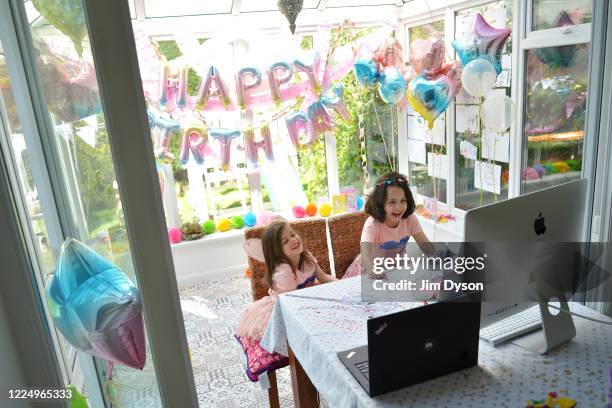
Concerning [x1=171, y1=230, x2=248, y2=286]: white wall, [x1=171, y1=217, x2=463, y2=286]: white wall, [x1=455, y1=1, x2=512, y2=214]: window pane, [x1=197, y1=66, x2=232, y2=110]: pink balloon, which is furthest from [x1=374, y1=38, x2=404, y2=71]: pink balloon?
[x1=171, y1=230, x2=248, y2=286]: white wall

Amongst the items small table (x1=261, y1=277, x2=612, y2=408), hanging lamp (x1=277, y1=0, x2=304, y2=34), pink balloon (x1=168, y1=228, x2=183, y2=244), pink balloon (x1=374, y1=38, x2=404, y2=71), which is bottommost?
pink balloon (x1=168, y1=228, x2=183, y2=244)

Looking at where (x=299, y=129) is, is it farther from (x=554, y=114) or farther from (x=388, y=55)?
(x=554, y=114)

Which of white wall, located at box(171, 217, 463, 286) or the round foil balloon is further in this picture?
Result: white wall, located at box(171, 217, 463, 286)

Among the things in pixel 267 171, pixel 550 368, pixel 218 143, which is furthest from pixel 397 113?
pixel 550 368

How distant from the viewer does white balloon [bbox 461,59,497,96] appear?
2.77m

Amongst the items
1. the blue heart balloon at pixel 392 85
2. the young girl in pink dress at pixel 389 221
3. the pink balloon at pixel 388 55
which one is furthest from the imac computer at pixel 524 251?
the pink balloon at pixel 388 55

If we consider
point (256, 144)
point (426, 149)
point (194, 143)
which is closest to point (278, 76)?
point (256, 144)

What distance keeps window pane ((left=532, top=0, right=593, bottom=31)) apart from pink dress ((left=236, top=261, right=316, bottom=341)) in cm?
207

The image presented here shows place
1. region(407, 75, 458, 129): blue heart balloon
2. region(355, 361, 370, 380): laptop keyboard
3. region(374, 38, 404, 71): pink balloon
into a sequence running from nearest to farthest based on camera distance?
1. region(355, 361, 370, 380): laptop keyboard
2. region(407, 75, 458, 129): blue heart balloon
3. region(374, 38, 404, 71): pink balloon

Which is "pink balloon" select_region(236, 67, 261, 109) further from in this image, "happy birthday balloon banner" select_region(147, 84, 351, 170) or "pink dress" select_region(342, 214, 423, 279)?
"pink dress" select_region(342, 214, 423, 279)

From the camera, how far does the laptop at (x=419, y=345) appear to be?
1.21 m

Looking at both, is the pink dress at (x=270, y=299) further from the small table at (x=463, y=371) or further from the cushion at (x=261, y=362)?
the small table at (x=463, y=371)

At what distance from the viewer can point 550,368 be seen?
1344mm

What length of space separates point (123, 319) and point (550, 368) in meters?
1.24
